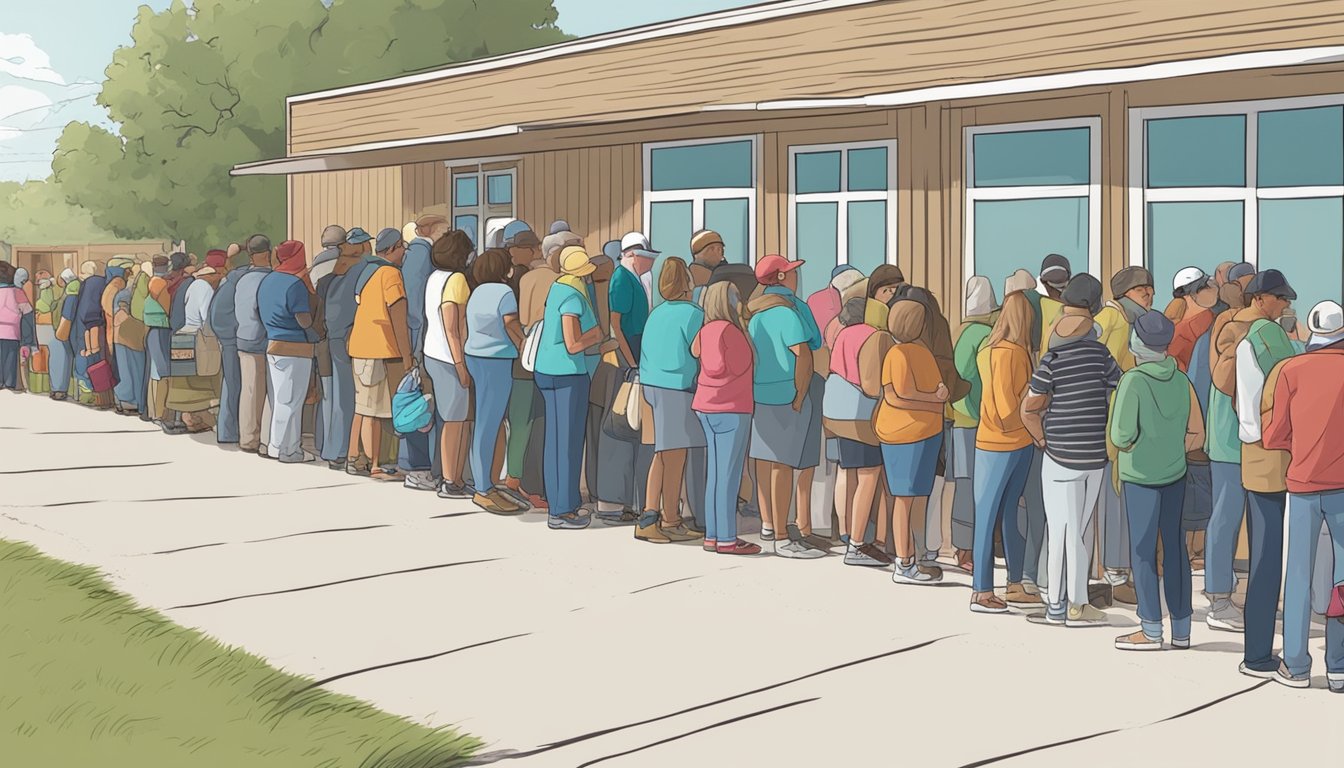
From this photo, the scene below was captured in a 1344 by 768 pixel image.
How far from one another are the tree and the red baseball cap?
43.1m

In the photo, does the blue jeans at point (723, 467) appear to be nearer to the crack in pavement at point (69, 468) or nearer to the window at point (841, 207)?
the window at point (841, 207)

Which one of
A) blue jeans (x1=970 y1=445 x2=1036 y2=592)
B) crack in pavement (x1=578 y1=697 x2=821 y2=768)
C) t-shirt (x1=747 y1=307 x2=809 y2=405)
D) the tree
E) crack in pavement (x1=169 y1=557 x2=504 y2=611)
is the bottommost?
crack in pavement (x1=578 y1=697 x2=821 y2=768)

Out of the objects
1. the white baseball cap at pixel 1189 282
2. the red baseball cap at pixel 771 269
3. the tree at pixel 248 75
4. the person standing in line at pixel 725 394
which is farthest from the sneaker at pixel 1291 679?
the tree at pixel 248 75

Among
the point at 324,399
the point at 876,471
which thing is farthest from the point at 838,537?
the point at 324,399

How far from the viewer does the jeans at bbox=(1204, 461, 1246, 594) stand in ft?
25.8

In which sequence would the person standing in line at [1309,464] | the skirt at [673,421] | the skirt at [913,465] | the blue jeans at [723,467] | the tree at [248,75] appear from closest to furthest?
the person standing in line at [1309,464] → the skirt at [913,465] → the blue jeans at [723,467] → the skirt at [673,421] → the tree at [248,75]

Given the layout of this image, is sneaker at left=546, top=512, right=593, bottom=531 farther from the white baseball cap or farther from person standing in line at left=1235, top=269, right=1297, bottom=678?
person standing in line at left=1235, top=269, right=1297, bottom=678

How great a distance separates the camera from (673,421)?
9.84 m

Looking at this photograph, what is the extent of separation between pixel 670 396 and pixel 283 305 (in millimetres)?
4704

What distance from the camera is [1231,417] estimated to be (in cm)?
782

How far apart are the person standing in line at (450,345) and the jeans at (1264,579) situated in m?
5.88

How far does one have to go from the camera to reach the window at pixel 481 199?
62.7 feet

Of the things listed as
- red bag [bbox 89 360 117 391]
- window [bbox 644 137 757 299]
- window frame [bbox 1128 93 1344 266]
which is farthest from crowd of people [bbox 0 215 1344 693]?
red bag [bbox 89 360 117 391]

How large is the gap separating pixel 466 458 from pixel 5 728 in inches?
248
